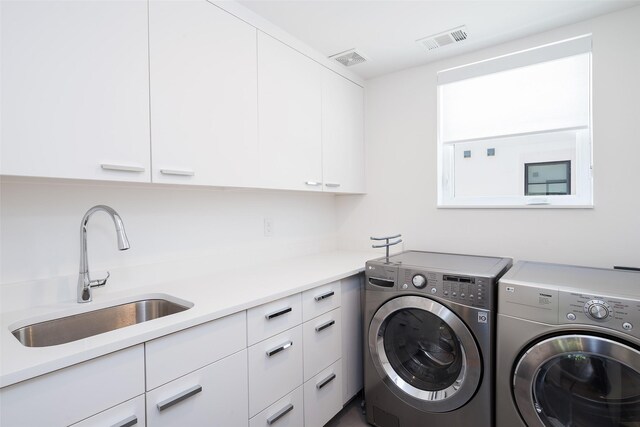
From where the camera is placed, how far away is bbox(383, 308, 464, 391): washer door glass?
166 cm

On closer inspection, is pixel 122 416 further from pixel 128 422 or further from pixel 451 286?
pixel 451 286

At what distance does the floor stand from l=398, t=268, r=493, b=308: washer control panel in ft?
2.99

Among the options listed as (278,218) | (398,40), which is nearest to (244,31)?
(398,40)

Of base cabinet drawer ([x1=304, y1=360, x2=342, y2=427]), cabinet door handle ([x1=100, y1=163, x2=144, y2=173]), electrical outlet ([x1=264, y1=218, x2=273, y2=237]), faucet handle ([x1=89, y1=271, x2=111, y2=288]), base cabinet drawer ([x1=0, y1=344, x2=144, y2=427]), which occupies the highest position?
cabinet door handle ([x1=100, y1=163, x2=144, y2=173])

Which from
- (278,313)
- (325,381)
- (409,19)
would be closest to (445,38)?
(409,19)

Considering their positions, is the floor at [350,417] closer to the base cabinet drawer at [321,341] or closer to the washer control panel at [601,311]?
the base cabinet drawer at [321,341]

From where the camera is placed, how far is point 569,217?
1.96m

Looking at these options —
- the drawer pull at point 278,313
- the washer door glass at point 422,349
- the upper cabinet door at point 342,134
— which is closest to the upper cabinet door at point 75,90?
the drawer pull at point 278,313

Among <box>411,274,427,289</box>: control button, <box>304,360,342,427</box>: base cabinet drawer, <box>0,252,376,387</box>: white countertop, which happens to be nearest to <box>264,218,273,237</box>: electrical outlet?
<box>0,252,376,387</box>: white countertop

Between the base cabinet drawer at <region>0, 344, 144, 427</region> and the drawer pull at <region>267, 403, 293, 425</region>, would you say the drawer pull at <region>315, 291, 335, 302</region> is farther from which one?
the base cabinet drawer at <region>0, 344, 144, 427</region>

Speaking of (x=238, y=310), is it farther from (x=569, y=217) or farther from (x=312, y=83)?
(x=569, y=217)

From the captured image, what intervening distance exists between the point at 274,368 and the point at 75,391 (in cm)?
77

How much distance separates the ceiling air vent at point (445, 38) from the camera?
6.49ft

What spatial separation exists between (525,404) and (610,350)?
1.38 feet
